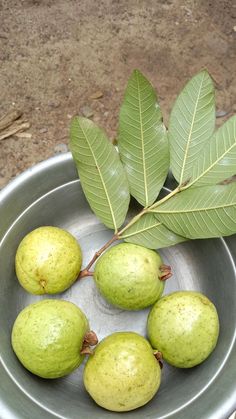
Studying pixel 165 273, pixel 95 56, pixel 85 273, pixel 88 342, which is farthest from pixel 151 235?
pixel 95 56

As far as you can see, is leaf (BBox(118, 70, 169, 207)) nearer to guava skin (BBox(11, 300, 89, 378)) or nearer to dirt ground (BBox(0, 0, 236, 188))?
guava skin (BBox(11, 300, 89, 378))

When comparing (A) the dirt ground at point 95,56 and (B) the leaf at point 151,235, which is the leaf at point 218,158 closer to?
(B) the leaf at point 151,235

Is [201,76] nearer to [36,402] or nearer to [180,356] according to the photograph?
[180,356]

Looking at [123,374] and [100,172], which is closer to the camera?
[123,374]

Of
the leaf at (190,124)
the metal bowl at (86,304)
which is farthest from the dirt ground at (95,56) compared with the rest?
the leaf at (190,124)

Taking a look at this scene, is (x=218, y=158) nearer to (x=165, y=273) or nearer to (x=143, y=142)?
(x=143, y=142)

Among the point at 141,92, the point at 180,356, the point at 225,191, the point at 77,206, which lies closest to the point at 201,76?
the point at 141,92
